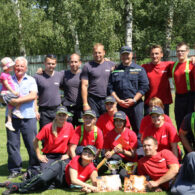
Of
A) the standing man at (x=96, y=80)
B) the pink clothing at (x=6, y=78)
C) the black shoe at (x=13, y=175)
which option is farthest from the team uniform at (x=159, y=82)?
the black shoe at (x=13, y=175)

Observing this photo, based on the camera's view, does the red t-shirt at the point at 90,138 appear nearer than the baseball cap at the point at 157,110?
No

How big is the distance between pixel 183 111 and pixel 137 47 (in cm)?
2004

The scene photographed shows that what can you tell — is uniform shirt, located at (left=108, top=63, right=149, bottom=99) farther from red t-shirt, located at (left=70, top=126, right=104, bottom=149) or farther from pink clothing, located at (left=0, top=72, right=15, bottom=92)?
pink clothing, located at (left=0, top=72, right=15, bottom=92)

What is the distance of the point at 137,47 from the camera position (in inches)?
1036

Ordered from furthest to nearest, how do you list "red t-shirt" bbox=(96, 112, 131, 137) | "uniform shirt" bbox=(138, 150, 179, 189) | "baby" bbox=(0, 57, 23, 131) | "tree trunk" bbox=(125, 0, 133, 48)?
"tree trunk" bbox=(125, 0, 133, 48) → "red t-shirt" bbox=(96, 112, 131, 137) → "baby" bbox=(0, 57, 23, 131) → "uniform shirt" bbox=(138, 150, 179, 189)

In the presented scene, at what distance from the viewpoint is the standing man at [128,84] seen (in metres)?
6.75

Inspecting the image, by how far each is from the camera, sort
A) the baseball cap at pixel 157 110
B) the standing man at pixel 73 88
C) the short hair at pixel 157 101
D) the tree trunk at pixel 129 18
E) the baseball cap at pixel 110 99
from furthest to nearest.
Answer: the tree trunk at pixel 129 18
the standing man at pixel 73 88
the baseball cap at pixel 110 99
the short hair at pixel 157 101
the baseball cap at pixel 157 110

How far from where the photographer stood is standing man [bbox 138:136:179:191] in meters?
5.40

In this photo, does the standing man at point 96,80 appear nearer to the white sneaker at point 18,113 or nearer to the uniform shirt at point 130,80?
the uniform shirt at point 130,80

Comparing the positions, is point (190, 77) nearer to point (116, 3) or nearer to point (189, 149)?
point (189, 149)

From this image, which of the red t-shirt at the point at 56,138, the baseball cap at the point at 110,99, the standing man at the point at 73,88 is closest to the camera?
the red t-shirt at the point at 56,138

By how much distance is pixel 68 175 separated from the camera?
5.75 meters

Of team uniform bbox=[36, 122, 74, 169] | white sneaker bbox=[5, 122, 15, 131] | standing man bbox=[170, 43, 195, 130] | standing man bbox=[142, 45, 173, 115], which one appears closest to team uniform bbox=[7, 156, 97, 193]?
team uniform bbox=[36, 122, 74, 169]

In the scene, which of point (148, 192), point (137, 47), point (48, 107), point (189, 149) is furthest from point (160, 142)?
point (137, 47)
